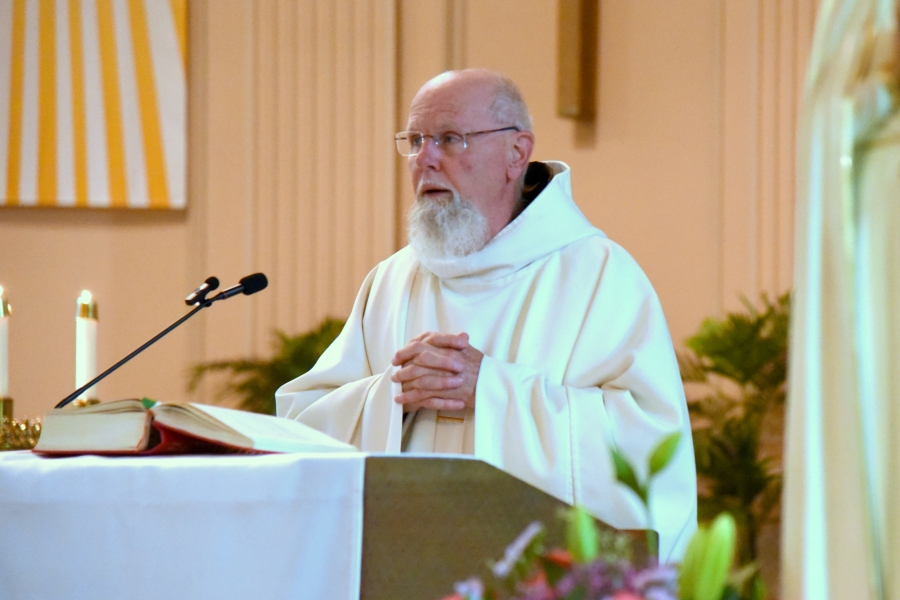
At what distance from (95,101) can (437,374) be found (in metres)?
5.25

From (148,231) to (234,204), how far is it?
0.63 meters

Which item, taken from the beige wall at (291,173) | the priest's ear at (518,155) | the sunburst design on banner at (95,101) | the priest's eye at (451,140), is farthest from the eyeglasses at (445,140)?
the sunburst design on banner at (95,101)

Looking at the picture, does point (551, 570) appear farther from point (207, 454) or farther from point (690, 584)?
point (207, 454)

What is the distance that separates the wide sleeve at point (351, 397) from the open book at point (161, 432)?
942 millimetres

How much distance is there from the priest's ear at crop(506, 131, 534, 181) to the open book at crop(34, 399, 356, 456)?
5.59 ft

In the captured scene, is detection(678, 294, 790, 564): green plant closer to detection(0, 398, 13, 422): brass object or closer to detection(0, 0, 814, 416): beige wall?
detection(0, 0, 814, 416): beige wall

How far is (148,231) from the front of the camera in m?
7.57

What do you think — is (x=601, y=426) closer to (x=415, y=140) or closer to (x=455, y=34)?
(x=415, y=140)

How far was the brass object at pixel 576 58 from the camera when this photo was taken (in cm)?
673

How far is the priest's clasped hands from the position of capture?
9.67ft

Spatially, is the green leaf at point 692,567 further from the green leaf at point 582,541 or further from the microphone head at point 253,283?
the microphone head at point 253,283

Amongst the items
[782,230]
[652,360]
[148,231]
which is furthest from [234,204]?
[652,360]

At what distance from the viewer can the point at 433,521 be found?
1.91 metres

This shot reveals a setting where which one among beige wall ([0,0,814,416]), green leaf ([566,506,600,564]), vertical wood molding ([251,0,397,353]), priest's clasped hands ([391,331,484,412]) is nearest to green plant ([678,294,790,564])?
beige wall ([0,0,814,416])
